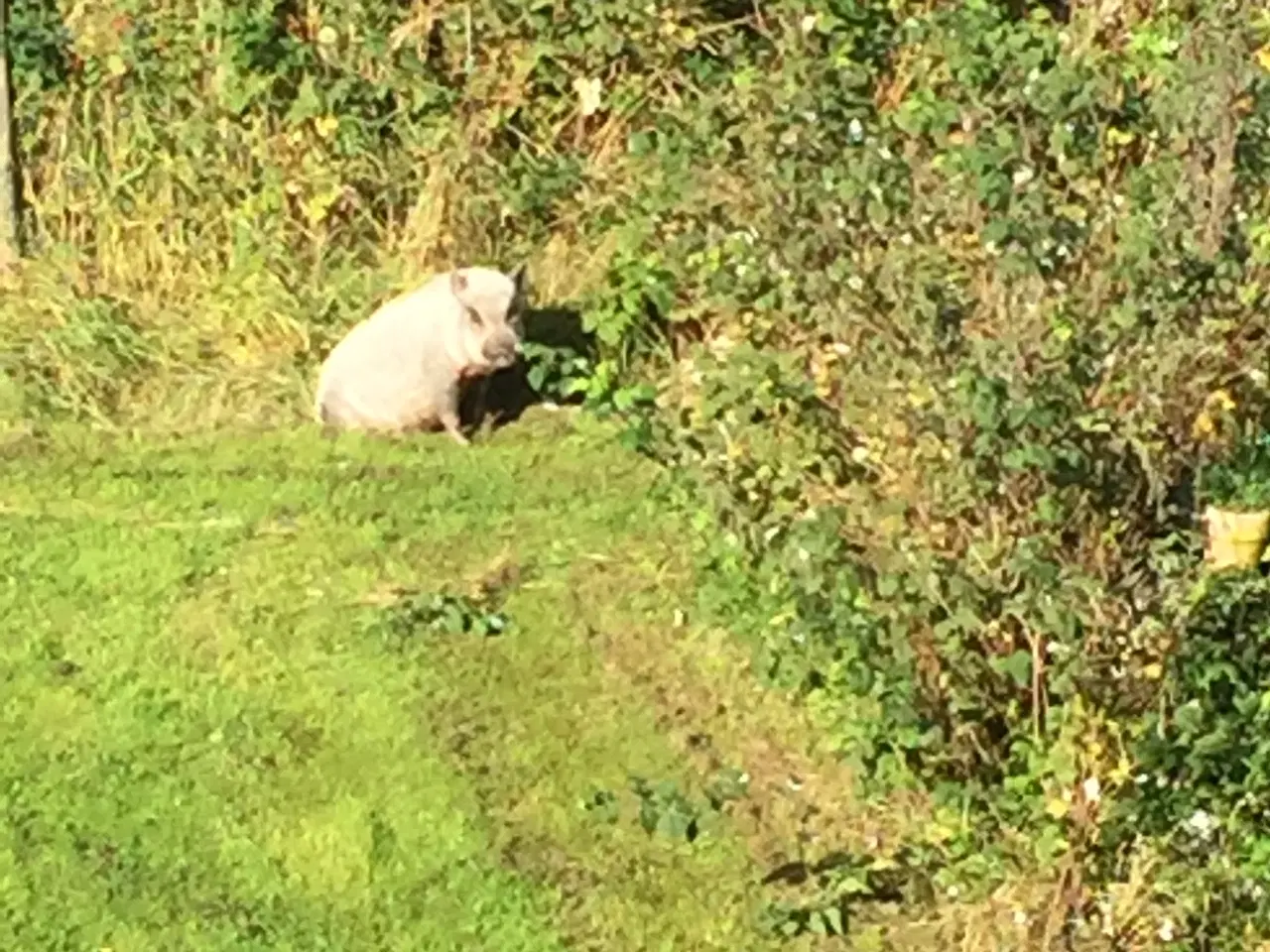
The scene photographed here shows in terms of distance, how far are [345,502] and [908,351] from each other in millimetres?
2935

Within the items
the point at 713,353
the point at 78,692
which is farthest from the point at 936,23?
the point at 78,692

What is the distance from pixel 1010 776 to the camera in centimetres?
538

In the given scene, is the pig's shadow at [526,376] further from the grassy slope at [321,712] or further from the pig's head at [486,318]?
the grassy slope at [321,712]

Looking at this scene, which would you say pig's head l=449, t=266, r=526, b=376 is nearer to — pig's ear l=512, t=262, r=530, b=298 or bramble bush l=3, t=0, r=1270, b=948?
pig's ear l=512, t=262, r=530, b=298

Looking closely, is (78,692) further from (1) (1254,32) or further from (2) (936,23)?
(2) (936,23)

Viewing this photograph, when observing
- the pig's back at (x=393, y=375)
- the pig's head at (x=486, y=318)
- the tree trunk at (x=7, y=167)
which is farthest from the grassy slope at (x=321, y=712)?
the tree trunk at (x=7, y=167)

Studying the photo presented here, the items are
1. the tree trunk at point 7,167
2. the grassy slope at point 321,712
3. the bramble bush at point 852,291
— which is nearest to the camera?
the bramble bush at point 852,291

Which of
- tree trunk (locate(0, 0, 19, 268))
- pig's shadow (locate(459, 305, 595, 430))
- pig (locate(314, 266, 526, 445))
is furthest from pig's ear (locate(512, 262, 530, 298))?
tree trunk (locate(0, 0, 19, 268))

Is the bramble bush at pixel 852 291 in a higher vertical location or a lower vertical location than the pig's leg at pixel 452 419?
higher

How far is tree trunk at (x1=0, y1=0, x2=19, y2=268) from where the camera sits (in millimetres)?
9477

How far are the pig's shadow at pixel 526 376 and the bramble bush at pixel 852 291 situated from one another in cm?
11

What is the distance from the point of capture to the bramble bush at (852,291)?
5.22m

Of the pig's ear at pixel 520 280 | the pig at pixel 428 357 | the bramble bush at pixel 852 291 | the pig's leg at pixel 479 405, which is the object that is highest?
the bramble bush at pixel 852 291

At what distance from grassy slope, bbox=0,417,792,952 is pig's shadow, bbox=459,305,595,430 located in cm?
38
